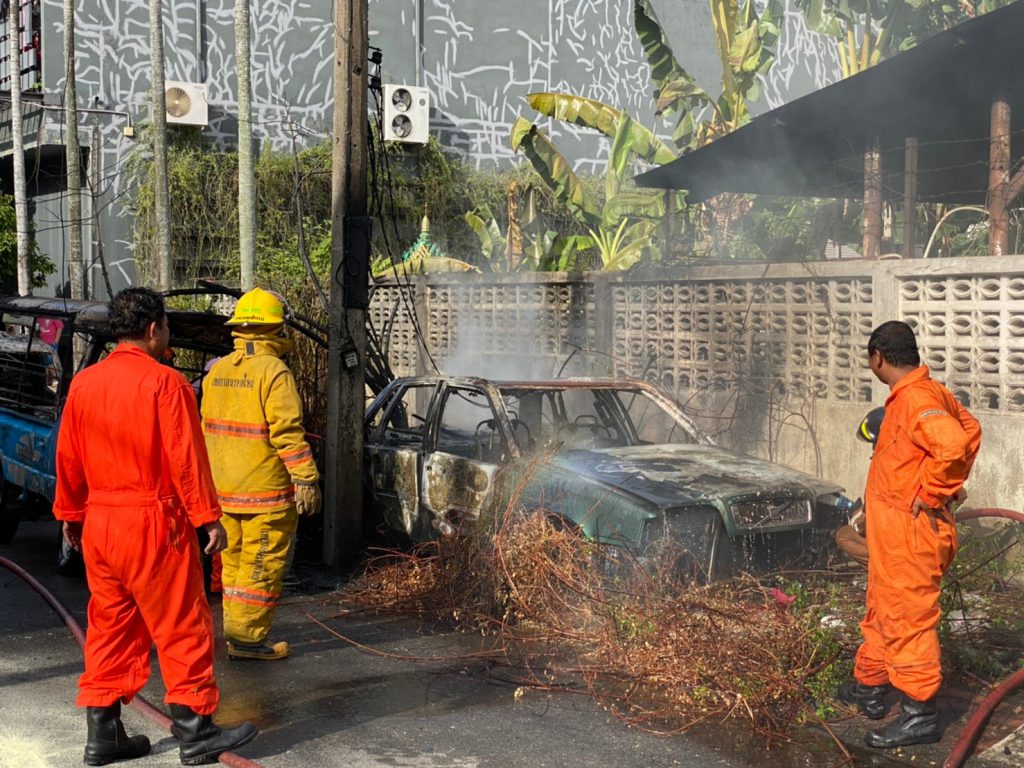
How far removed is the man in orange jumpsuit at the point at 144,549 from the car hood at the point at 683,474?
2855 millimetres

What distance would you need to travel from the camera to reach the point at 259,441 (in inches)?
249

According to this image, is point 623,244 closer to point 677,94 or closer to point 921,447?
point 677,94

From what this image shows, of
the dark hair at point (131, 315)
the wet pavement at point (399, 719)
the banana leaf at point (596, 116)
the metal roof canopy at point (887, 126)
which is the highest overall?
the banana leaf at point (596, 116)

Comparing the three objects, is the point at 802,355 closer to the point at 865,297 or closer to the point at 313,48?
the point at 865,297

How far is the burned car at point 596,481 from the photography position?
6.79 m

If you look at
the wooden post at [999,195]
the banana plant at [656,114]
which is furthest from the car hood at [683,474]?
the banana plant at [656,114]

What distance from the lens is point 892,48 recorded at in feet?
63.7

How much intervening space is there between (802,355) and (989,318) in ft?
5.97

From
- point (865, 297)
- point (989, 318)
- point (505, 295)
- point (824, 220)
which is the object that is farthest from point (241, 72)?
point (989, 318)

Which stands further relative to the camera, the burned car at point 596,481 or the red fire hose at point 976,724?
the burned car at point 596,481

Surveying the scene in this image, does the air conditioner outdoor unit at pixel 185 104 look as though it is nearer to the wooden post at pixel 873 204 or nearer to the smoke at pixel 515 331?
the smoke at pixel 515 331

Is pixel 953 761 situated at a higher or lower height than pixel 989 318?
lower

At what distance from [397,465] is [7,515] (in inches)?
144

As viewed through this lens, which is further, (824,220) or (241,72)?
(824,220)
